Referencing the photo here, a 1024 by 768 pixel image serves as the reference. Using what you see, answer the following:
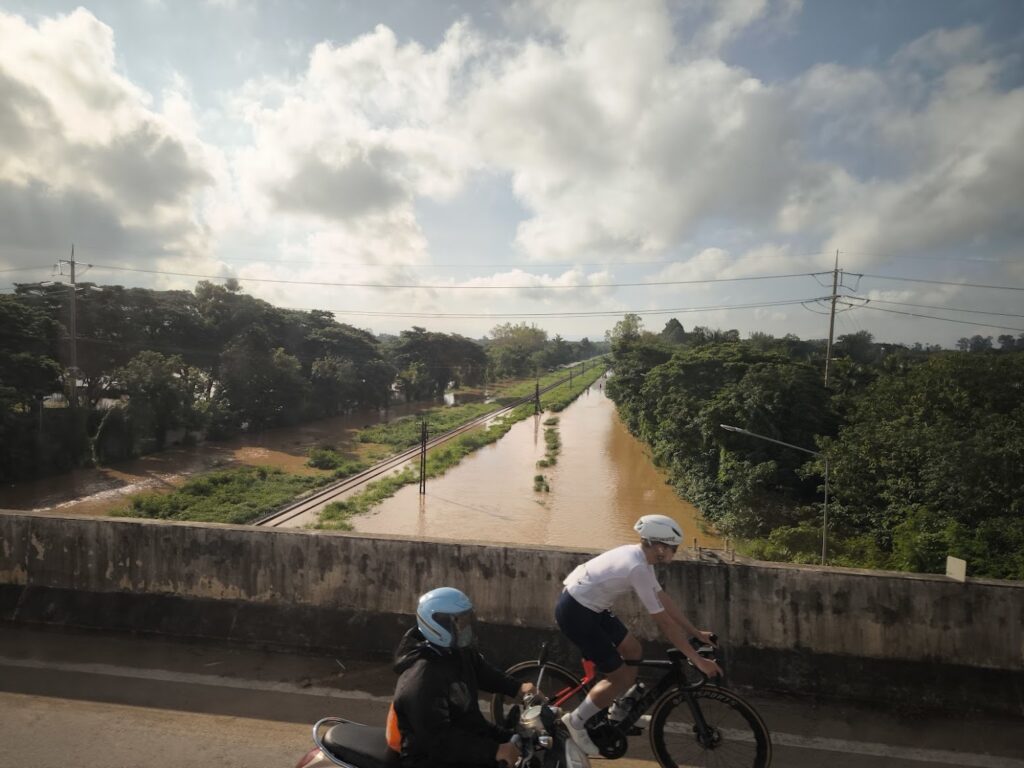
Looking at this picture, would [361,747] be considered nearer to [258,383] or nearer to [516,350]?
[258,383]

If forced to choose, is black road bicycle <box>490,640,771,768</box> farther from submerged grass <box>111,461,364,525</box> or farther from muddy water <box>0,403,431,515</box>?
muddy water <box>0,403,431,515</box>

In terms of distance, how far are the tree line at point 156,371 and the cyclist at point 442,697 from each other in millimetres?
25715

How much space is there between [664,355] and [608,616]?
122 feet

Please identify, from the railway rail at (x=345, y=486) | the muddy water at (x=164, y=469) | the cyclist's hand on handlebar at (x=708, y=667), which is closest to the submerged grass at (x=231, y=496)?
the railway rail at (x=345, y=486)

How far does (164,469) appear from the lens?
88.2ft

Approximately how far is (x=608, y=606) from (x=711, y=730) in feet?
3.03

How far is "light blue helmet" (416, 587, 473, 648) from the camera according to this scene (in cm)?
248

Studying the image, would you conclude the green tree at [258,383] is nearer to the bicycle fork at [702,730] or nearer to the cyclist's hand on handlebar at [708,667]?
the bicycle fork at [702,730]

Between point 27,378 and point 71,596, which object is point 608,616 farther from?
point 27,378

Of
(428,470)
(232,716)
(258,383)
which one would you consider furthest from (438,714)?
(258,383)

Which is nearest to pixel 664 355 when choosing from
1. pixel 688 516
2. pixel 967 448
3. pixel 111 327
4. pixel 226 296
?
pixel 688 516

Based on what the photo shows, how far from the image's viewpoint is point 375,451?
3419 centimetres

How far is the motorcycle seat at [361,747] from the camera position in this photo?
2375mm

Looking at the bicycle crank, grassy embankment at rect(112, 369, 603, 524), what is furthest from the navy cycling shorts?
grassy embankment at rect(112, 369, 603, 524)
